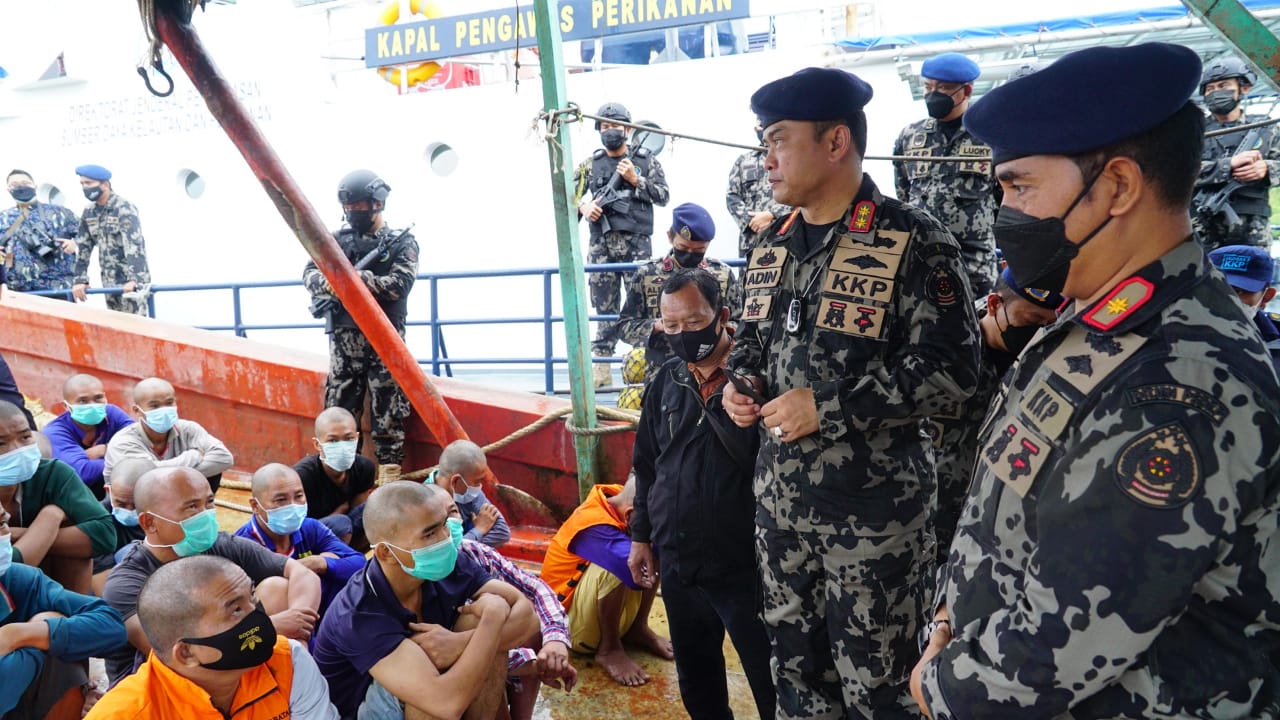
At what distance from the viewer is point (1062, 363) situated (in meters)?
1.26

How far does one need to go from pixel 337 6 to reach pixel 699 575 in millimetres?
11967

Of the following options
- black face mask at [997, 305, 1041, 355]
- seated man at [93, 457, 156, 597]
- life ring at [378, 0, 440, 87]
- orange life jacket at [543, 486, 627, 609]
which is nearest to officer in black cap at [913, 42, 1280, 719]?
black face mask at [997, 305, 1041, 355]

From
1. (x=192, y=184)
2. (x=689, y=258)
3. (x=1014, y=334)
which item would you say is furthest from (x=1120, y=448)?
(x=192, y=184)

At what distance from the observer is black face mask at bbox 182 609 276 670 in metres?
2.23

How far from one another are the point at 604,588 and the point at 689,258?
1870 mm

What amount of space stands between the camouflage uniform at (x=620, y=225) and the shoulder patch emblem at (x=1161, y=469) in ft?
20.0

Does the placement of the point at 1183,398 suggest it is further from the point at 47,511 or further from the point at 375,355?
the point at 375,355

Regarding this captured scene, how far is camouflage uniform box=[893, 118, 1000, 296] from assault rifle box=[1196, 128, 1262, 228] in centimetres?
141

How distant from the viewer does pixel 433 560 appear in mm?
2627

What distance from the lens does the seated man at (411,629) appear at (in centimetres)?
250

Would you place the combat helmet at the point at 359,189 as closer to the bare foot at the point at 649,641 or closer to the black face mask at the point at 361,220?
the black face mask at the point at 361,220

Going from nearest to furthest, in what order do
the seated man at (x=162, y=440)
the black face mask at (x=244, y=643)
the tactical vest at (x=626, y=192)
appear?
the black face mask at (x=244, y=643) → the seated man at (x=162, y=440) → the tactical vest at (x=626, y=192)

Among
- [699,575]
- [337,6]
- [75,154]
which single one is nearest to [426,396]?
[699,575]

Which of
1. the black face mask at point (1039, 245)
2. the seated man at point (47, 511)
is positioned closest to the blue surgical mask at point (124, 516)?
the seated man at point (47, 511)
